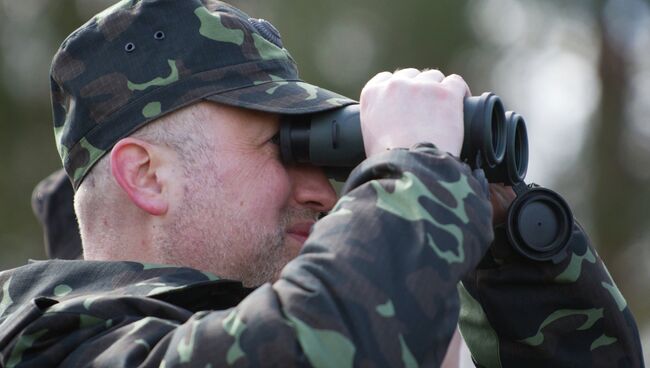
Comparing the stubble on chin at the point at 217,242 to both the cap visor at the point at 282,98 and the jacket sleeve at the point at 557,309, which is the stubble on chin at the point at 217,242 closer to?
the cap visor at the point at 282,98

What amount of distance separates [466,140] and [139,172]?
27.7 inches

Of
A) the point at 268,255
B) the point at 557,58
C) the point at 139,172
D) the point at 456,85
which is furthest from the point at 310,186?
the point at 557,58

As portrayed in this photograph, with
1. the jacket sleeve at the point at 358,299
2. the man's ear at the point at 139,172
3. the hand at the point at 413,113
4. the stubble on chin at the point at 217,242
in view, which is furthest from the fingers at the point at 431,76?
the man's ear at the point at 139,172

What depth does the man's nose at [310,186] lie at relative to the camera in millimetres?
2760

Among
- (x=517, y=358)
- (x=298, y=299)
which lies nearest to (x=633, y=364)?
(x=517, y=358)

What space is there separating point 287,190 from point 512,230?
47cm

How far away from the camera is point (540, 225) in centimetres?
270

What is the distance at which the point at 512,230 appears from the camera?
8.80 ft

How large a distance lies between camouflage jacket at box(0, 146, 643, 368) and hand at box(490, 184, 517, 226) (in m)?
0.43

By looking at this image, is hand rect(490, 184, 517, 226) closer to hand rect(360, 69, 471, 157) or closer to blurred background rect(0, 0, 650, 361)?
hand rect(360, 69, 471, 157)

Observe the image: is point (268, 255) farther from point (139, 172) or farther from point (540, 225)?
point (540, 225)

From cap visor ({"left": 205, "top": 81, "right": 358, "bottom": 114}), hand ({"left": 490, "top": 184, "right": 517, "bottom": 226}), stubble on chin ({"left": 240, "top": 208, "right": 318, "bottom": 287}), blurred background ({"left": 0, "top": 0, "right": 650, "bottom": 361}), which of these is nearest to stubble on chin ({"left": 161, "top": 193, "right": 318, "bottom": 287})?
stubble on chin ({"left": 240, "top": 208, "right": 318, "bottom": 287})

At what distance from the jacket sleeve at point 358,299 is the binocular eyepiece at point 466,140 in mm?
149

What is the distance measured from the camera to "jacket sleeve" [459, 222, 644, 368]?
2.73 meters
